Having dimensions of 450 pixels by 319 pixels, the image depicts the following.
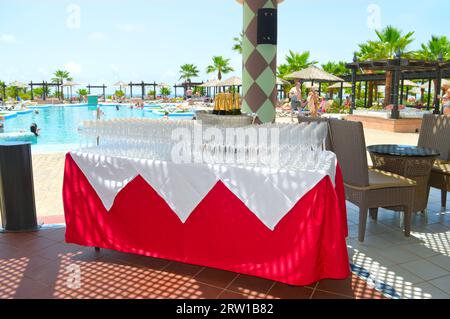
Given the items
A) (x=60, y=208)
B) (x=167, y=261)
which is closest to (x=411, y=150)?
(x=167, y=261)

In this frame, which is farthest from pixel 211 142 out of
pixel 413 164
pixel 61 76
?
pixel 61 76

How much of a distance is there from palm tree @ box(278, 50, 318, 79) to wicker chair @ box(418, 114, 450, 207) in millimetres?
26472

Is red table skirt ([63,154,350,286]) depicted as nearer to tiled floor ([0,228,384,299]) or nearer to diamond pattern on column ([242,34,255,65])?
tiled floor ([0,228,384,299])

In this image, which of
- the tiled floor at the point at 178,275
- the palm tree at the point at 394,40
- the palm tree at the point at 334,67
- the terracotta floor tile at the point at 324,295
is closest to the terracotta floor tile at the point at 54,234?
the tiled floor at the point at 178,275

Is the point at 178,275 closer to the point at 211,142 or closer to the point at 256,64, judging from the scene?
the point at 211,142

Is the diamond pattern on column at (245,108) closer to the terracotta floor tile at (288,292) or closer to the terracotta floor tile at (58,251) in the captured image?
the terracotta floor tile at (58,251)

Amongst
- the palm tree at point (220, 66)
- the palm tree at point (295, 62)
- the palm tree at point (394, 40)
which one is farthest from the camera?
the palm tree at point (220, 66)

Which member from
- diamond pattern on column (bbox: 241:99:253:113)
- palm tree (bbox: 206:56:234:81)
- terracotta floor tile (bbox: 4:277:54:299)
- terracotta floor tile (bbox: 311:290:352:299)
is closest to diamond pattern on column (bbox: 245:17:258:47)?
diamond pattern on column (bbox: 241:99:253:113)

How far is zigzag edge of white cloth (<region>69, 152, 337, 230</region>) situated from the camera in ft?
6.49

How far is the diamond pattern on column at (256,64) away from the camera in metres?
4.32

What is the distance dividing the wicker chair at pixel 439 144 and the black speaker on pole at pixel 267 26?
188cm

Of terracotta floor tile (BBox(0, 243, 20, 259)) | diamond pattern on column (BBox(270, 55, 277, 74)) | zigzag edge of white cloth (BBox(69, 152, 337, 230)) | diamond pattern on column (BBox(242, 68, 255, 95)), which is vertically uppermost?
diamond pattern on column (BBox(270, 55, 277, 74))
